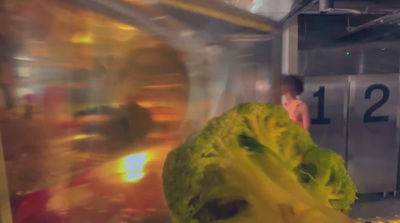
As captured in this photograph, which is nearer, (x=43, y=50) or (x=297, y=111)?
(x=43, y=50)

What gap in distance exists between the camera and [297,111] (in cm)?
54

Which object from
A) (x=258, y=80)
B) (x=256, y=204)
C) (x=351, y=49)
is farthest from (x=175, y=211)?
(x=351, y=49)

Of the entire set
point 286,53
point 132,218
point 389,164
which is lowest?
point 389,164

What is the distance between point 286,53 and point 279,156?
20cm

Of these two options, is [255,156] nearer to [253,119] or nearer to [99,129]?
[253,119]

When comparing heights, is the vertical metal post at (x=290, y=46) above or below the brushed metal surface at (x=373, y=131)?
above

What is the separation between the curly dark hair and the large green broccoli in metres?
0.11

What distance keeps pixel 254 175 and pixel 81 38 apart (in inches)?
10.9

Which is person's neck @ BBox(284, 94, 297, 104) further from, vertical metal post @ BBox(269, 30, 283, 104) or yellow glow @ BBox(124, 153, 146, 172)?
yellow glow @ BBox(124, 153, 146, 172)

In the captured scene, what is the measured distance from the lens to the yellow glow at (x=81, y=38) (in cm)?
42

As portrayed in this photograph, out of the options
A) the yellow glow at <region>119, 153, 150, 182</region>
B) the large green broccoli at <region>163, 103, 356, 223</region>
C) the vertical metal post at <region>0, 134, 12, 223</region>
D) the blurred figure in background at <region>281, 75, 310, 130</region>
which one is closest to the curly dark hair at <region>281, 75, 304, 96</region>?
the blurred figure in background at <region>281, 75, 310, 130</region>

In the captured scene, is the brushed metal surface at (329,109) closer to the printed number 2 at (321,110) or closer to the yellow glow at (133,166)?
the printed number 2 at (321,110)

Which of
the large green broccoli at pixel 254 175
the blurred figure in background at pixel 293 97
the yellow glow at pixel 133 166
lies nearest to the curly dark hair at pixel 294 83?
the blurred figure in background at pixel 293 97

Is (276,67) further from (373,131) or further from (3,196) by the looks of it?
(373,131)
